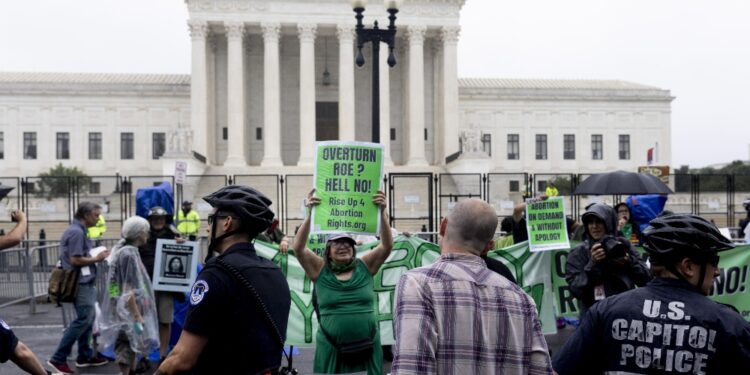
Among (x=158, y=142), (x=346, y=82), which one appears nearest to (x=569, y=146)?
(x=346, y=82)

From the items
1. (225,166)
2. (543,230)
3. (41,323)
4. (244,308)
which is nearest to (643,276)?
(543,230)

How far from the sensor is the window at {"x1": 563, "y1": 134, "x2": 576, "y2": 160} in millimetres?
67688

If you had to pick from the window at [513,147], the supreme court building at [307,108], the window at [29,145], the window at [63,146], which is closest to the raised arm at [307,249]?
the supreme court building at [307,108]

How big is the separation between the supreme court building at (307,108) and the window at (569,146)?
0.18m

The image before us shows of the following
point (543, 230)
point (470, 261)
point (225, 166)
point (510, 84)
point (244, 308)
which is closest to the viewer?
point (470, 261)

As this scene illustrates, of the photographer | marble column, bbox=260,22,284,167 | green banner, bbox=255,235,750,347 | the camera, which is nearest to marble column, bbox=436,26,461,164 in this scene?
marble column, bbox=260,22,284,167

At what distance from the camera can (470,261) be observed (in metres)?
3.39

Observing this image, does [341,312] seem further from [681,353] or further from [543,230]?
[543,230]

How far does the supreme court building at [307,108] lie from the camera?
49.8 metres

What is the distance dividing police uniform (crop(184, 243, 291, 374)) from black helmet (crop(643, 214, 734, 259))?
5.92 feet

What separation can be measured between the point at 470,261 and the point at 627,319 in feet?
2.31

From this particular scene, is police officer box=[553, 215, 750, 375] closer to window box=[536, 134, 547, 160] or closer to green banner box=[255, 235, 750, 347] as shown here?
green banner box=[255, 235, 750, 347]

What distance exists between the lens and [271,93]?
164 feet

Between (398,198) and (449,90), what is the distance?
1643cm
